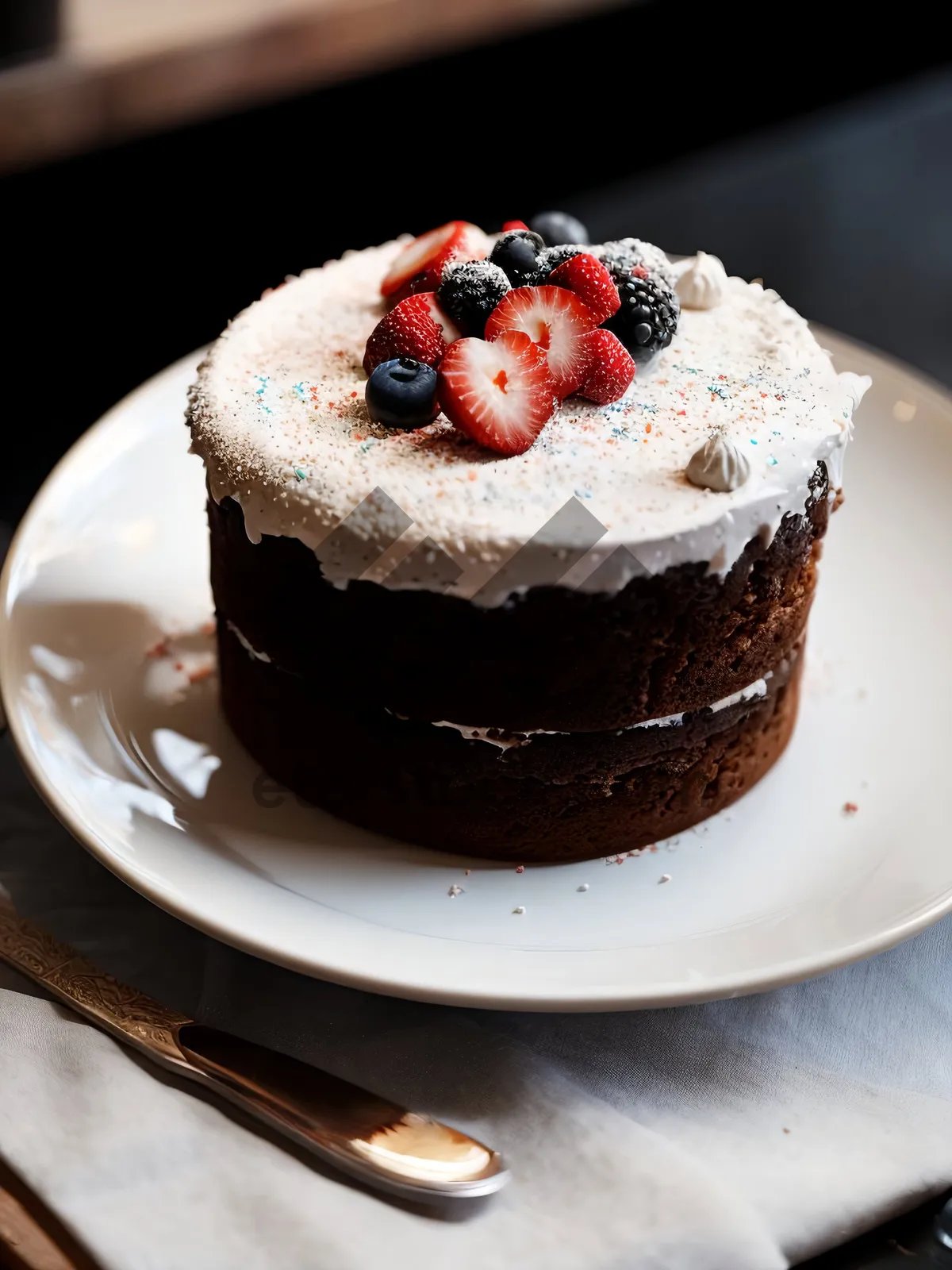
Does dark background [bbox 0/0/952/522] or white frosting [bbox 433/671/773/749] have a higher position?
dark background [bbox 0/0/952/522]

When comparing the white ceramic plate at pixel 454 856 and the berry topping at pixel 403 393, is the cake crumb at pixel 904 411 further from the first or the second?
the berry topping at pixel 403 393

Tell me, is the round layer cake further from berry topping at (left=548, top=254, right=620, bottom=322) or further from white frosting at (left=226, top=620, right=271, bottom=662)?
berry topping at (left=548, top=254, right=620, bottom=322)

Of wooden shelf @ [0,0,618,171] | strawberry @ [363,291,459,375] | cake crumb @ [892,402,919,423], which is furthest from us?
wooden shelf @ [0,0,618,171]

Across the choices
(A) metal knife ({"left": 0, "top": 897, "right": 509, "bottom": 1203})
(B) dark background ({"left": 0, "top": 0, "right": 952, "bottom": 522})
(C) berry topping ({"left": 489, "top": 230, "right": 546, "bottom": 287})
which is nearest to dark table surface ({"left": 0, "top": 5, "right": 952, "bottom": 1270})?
(B) dark background ({"left": 0, "top": 0, "right": 952, "bottom": 522})

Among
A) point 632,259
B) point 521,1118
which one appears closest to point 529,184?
point 632,259

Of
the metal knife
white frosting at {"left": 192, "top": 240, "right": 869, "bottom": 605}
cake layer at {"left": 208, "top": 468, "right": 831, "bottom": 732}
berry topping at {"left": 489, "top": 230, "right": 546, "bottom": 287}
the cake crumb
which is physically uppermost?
berry topping at {"left": 489, "top": 230, "right": 546, "bottom": 287}

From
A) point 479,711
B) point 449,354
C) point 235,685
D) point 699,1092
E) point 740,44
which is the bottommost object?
point 699,1092

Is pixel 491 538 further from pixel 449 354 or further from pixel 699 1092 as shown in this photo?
pixel 699 1092

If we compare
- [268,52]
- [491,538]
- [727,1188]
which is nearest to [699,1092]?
[727,1188]
